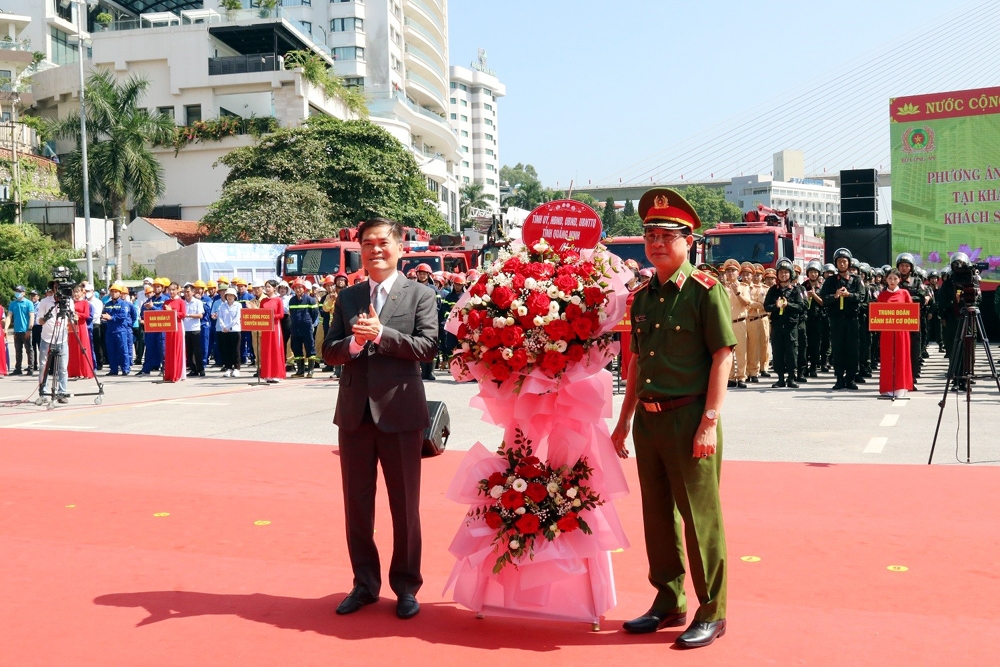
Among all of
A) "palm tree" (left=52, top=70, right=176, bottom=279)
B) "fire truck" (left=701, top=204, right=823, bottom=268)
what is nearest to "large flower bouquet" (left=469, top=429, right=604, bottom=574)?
"fire truck" (left=701, top=204, right=823, bottom=268)

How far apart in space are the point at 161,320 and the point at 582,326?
16231 mm

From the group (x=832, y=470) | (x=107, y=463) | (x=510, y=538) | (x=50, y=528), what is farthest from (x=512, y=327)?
(x=107, y=463)

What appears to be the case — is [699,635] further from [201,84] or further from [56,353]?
[201,84]

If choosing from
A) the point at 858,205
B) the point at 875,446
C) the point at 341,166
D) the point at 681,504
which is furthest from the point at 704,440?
the point at 341,166

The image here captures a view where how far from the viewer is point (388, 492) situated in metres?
5.15

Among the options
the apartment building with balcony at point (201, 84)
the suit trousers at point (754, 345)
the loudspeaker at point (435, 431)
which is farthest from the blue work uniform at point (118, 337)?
the apartment building with balcony at point (201, 84)

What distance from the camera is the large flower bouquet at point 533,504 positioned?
4793 millimetres

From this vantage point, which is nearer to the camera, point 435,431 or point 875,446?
point 435,431

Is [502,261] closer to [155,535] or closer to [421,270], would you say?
[155,535]

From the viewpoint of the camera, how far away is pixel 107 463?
961cm

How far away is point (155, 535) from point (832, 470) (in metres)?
5.60

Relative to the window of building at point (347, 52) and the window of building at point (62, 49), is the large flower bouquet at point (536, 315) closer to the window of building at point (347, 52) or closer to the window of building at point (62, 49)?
the window of building at point (62, 49)

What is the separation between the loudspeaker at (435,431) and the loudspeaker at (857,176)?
74.6 ft

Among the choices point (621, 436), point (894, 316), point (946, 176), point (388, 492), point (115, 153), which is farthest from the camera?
point (115, 153)
